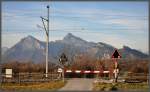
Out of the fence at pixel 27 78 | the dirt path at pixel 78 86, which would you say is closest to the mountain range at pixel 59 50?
the fence at pixel 27 78

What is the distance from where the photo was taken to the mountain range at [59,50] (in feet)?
132

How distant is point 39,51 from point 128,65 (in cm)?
1569

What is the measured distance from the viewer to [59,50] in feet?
148

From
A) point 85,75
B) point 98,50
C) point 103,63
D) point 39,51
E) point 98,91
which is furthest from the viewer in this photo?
point 39,51

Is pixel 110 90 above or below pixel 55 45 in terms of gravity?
below

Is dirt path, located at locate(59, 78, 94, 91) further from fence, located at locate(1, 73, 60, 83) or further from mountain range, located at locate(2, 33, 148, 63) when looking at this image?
mountain range, located at locate(2, 33, 148, 63)

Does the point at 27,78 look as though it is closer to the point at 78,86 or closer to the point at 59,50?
the point at 78,86

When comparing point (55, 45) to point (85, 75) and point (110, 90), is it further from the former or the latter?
point (110, 90)

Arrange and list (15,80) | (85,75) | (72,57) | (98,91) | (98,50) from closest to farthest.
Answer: (98,91) < (15,80) < (85,75) < (72,57) < (98,50)

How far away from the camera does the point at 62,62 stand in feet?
91.7

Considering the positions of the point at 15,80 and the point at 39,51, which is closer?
the point at 15,80

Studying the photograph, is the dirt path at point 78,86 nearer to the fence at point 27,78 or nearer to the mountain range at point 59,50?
the fence at point 27,78

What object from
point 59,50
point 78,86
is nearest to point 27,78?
point 78,86

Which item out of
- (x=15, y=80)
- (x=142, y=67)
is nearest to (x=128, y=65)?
(x=142, y=67)
